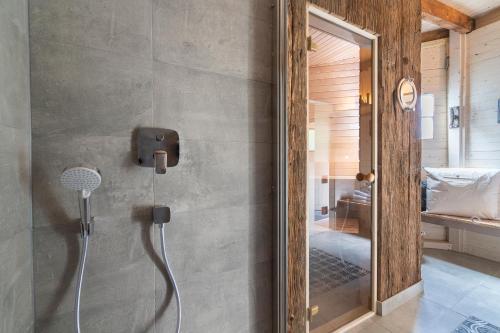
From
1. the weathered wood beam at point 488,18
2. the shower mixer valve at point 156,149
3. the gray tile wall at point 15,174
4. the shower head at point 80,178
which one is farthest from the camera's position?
the weathered wood beam at point 488,18

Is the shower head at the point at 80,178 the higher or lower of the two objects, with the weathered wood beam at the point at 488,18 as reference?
lower

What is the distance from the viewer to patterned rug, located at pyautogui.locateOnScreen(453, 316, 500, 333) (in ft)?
5.70

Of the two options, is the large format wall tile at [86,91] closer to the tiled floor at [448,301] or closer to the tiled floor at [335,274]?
the tiled floor at [335,274]

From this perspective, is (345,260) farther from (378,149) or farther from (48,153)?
(48,153)

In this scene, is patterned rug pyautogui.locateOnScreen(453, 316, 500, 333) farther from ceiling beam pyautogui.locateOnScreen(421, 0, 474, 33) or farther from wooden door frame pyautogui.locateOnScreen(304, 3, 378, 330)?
ceiling beam pyautogui.locateOnScreen(421, 0, 474, 33)

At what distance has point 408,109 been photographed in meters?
2.09

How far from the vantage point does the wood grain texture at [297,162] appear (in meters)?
1.35

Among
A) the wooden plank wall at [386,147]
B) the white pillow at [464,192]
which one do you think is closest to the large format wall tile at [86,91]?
the wooden plank wall at [386,147]

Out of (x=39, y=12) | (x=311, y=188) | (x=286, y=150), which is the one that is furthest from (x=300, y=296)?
(x=39, y=12)

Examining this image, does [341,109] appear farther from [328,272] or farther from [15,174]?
[15,174]

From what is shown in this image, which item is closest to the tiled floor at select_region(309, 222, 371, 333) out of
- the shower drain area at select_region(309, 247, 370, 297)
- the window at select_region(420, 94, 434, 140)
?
the shower drain area at select_region(309, 247, 370, 297)

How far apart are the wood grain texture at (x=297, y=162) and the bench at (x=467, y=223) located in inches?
94.7

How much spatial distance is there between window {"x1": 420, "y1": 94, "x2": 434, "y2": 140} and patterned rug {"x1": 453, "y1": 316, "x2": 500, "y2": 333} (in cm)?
221

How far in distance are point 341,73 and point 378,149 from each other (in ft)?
2.17
